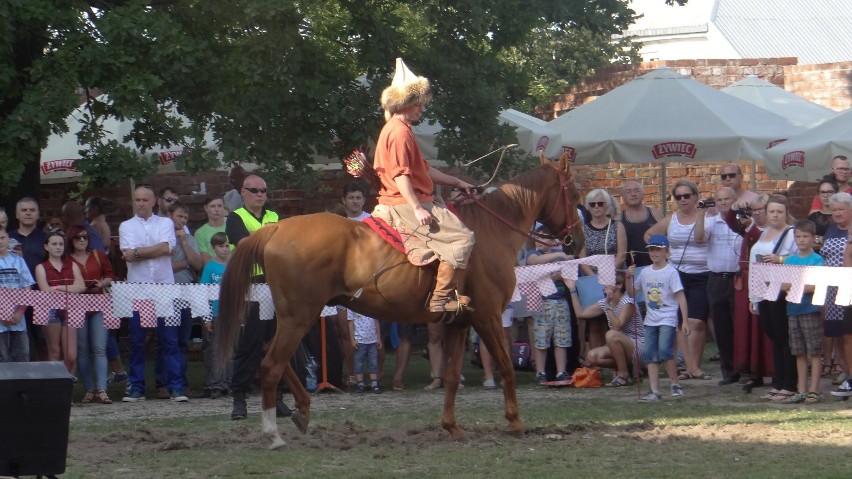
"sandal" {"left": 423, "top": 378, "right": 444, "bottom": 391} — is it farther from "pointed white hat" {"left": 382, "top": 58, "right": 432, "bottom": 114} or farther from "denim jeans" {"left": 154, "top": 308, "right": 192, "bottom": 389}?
"pointed white hat" {"left": 382, "top": 58, "right": 432, "bottom": 114}

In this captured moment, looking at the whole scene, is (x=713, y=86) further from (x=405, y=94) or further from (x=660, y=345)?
(x=405, y=94)

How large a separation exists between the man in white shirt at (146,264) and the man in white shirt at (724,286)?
19.2ft

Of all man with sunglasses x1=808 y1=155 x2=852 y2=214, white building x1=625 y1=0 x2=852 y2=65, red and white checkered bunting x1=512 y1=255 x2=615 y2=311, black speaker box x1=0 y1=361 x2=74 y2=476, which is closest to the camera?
black speaker box x1=0 y1=361 x2=74 y2=476

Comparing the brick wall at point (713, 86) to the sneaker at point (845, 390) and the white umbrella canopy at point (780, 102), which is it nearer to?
the white umbrella canopy at point (780, 102)

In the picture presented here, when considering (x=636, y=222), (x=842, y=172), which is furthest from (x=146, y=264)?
(x=842, y=172)

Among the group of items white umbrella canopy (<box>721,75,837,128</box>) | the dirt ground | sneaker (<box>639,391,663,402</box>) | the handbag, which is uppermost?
white umbrella canopy (<box>721,75,837,128</box>)

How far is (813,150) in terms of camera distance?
53.4 feet

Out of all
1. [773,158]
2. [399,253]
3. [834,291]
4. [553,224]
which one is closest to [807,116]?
[773,158]

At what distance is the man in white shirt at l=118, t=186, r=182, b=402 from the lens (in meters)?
13.7

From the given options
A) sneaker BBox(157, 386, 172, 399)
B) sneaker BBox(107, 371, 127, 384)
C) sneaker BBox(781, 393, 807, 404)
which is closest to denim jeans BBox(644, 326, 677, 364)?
sneaker BBox(781, 393, 807, 404)

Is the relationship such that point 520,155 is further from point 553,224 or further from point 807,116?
point 553,224

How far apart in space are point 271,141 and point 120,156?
2.06 meters

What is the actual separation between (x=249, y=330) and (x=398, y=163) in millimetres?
2234

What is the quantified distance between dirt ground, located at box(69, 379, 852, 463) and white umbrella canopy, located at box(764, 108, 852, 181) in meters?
3.75
